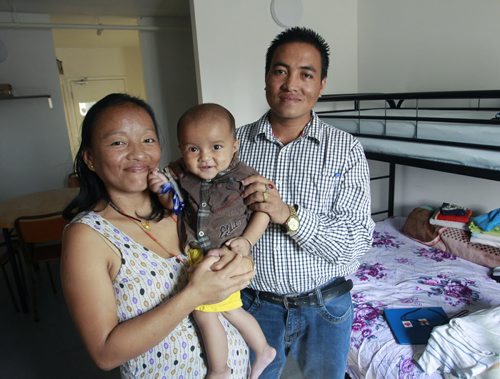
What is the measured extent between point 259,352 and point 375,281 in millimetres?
1270

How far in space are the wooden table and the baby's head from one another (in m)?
2.27

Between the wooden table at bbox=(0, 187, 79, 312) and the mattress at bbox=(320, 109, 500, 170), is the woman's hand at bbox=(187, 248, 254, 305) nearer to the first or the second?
the mattress at bbox=(320, 109, 500, 170)

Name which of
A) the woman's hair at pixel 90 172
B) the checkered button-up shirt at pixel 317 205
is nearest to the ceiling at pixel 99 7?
the checkered button-up shirt at pixel 317 205

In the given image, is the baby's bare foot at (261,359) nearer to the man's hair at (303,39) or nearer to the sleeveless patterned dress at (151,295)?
the sleeveless patterned dress at (151,295)

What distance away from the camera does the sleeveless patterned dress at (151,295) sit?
2.76 ft

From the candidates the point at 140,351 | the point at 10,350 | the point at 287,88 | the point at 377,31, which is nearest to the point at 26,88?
the point at 10,350

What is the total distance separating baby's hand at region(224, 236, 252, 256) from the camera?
0.98 meters

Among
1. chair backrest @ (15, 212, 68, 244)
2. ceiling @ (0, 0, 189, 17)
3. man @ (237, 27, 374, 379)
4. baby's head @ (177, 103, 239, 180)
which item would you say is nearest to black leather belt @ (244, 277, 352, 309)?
man @ (237, 27, 374, 379)

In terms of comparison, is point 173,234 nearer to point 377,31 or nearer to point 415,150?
point 415,150

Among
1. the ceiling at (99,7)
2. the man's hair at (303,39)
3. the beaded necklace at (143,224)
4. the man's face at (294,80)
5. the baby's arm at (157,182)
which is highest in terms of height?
the ceiling at (99,7)

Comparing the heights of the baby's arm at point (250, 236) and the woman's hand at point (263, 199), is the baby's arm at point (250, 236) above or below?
below

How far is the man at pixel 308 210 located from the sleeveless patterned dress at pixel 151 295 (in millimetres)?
328

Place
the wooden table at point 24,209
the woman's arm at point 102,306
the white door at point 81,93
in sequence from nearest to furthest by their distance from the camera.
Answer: the woman's arm at point 102,306 → the wooden table at point 24,209 → the white door at point 81,93

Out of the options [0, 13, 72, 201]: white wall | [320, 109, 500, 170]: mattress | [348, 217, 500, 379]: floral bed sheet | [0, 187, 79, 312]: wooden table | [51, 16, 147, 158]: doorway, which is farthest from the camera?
[51, 16, 147, 158]: doorway
